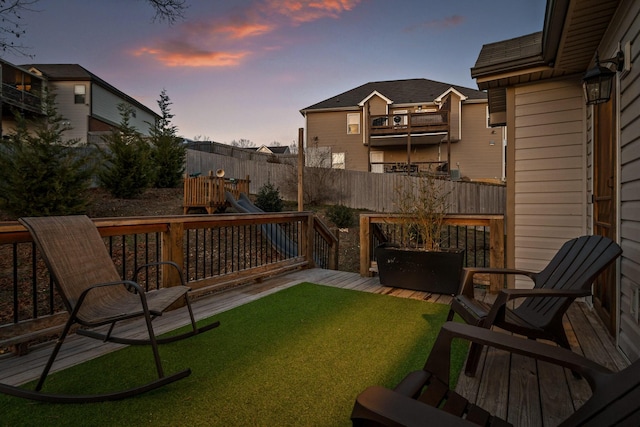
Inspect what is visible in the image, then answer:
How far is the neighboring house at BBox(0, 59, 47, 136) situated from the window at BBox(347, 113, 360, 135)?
535 inches

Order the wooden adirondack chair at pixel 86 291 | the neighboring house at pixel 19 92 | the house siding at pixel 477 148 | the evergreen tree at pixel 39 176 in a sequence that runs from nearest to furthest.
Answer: the wooden adirondack chair at pixel 86 291
the evergreen tree at pixel 39 176
the neighboring house at pixel 19 92
the house siding at pixel 477 148

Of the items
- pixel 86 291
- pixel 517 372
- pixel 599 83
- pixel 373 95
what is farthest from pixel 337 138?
pixel 86 291

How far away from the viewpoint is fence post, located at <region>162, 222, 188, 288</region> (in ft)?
11.2

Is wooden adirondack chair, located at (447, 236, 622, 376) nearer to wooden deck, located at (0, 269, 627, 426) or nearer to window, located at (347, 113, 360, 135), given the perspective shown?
wooden deck, located at (0, 269, 627, 426)

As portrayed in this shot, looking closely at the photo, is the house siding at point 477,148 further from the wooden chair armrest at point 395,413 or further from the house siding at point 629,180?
the wooden chair armrest at point 395,413

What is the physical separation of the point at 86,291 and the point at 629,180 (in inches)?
135

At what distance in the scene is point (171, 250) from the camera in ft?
11.4

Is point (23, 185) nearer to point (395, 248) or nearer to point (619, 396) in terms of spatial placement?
point (395, 248)

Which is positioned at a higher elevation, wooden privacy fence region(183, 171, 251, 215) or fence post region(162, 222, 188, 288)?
wooden privacy fence region(183, 171, 251, 215)

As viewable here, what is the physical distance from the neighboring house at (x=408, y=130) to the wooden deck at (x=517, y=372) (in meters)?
13.4

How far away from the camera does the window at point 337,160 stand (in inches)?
711

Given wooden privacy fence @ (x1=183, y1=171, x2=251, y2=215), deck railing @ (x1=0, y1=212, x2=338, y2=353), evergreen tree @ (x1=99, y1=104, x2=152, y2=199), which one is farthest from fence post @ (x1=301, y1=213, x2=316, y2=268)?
evergreen tree @ (x1=99, y1=104, x2=152, y2=199)

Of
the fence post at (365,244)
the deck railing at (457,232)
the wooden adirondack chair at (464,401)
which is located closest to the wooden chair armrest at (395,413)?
the wooden adirondack chair at (464,401)

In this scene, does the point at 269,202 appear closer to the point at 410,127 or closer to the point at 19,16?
the point at 19,16
